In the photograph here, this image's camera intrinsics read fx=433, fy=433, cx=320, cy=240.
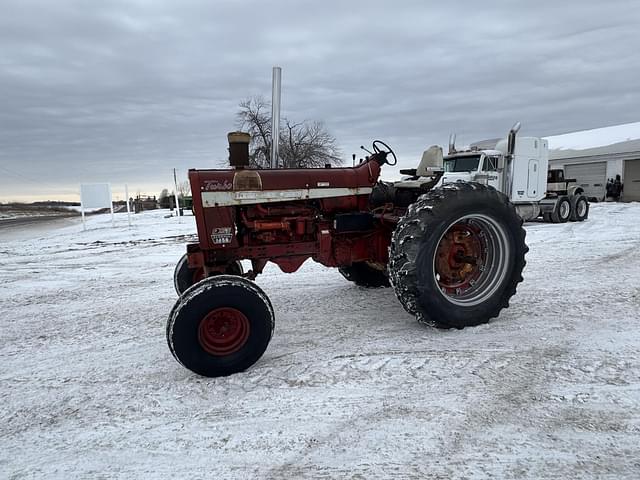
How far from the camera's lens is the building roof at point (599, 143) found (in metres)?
25.0

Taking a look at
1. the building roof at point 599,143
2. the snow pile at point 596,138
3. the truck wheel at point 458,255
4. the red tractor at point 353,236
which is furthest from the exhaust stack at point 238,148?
the snow pile at point 596,138

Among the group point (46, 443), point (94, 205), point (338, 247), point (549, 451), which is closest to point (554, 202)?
point (338, 247)

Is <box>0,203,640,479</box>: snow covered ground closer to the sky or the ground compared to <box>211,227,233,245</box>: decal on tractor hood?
closer to the ground

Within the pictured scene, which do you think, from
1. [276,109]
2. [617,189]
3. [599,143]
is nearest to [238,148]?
[276,109]

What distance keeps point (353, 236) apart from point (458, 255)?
1.02 metres

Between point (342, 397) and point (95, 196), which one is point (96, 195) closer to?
point (95, 196)

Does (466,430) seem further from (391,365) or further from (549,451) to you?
(391,365)

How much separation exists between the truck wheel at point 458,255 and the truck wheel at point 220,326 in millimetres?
1201

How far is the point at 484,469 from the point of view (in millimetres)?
2072

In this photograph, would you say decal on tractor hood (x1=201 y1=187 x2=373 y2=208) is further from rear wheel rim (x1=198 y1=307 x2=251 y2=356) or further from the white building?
the white building

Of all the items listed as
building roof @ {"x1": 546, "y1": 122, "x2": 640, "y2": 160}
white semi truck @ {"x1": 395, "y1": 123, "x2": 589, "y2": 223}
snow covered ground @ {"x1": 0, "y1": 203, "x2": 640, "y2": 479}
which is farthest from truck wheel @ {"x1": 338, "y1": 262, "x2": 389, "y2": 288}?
building roof @ {"x1": 546, "y1": 122, "x2": 640, "y2": 160}

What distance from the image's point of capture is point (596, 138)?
95.5 ft

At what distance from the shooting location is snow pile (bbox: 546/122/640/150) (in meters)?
27.0

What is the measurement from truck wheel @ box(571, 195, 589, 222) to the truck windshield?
177 inches
